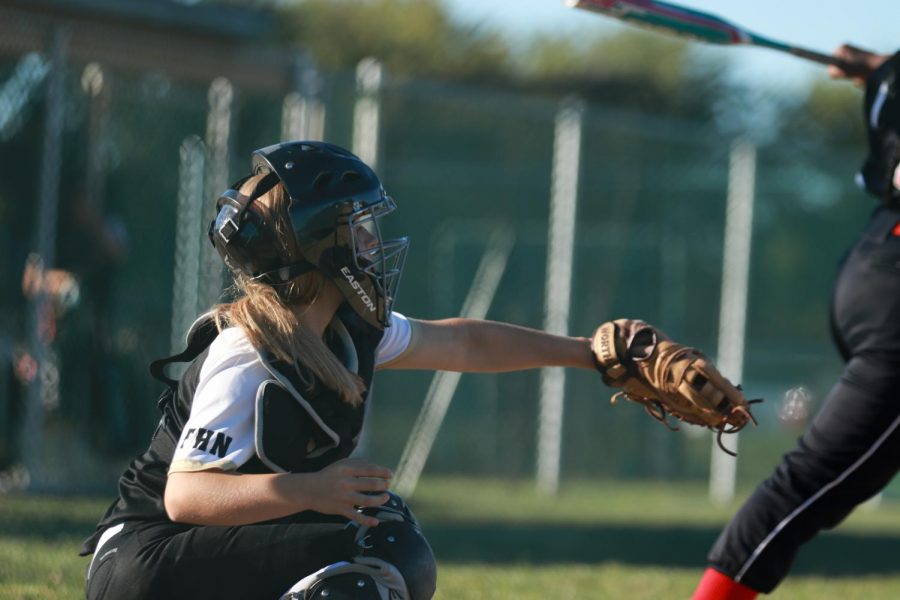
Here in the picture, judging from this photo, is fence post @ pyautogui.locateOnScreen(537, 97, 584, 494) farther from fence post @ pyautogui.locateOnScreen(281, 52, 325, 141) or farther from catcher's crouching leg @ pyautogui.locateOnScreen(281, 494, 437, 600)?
catcher's crouching leg @ pyautogui.locateOnScreen(281, 494, 437, 600)

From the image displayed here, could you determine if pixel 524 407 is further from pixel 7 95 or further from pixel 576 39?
pixel 576 39

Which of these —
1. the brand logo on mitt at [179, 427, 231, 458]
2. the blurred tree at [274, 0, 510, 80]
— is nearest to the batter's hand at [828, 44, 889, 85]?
the brand logo on mitt at [179, 427, 231, 458]

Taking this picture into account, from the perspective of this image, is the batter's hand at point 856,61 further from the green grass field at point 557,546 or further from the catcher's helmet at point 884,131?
the green grass field at point 557,546

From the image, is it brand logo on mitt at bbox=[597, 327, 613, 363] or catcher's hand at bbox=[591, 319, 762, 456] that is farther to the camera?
brand logo on mitt at bbox=[597, 327, 613, 363]

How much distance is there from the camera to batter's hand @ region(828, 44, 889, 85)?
16.6ft

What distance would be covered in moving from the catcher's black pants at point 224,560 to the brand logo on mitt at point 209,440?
0.25m

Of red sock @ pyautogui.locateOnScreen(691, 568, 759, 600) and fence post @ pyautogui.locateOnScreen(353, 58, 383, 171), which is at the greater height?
fence post @ pyautogui.locateOnScreen(353, 58, 383, 171)

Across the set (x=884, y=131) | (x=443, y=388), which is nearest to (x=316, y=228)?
(x=884, y=131)

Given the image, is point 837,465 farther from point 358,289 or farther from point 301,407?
point 301,407

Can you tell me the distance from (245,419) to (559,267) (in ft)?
26.4

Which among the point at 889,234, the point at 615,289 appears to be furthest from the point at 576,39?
the point at 889,234

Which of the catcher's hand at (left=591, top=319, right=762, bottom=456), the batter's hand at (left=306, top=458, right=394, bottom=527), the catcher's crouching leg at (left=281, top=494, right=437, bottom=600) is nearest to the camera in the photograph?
the batter's hand at (left=306, top=458, right=394, bottom=527)

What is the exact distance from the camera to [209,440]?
2.95m

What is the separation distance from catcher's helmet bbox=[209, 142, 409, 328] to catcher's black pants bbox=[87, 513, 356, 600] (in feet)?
1.76
